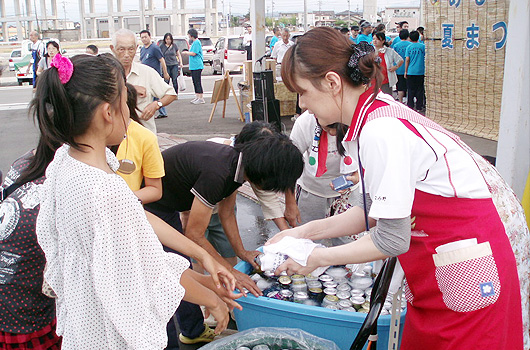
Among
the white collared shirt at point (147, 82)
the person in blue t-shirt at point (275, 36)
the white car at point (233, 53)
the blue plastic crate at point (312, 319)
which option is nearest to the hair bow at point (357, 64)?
the blue plastic crate at point (312, 319)

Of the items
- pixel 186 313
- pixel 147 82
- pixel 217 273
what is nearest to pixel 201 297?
pixel 217 273

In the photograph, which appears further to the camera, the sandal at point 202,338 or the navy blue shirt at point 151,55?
the navy blue shirt at point 151,55

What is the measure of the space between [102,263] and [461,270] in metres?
0.98

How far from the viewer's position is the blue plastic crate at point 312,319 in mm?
2041

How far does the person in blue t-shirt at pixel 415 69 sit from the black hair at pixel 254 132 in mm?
7732

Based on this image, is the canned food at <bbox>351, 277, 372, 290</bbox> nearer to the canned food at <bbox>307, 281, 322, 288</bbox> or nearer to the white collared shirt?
the canned food at <bbox>307, 281, 322, 288</bbox>

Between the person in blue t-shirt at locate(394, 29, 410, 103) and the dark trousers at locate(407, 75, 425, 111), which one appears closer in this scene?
the dark trousers at locate(407, 75, 425, 111)

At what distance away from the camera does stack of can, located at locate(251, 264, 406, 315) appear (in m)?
2.27

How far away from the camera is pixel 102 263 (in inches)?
53.9

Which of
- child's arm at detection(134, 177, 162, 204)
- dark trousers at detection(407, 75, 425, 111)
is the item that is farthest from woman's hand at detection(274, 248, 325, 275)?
dark trousers at detection(407, 75, 425, 111)

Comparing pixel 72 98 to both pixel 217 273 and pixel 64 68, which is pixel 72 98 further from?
pixel 217 273

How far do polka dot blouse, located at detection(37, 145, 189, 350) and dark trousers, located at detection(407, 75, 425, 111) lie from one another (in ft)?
30.4

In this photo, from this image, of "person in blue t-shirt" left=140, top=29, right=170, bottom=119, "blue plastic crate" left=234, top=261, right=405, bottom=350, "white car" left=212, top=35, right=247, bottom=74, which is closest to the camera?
"blue plastic crate" left=234, top=261, right=405, bottom=350

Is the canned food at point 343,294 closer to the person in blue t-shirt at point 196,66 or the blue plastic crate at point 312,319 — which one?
the blue plastic crate at point 312,319
